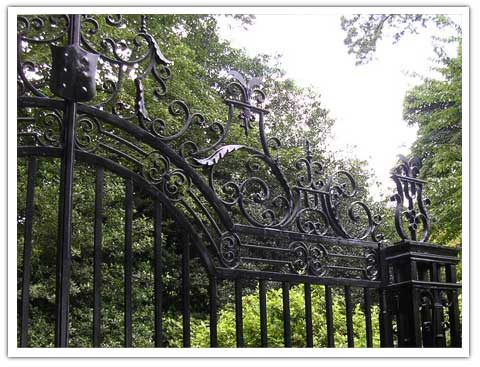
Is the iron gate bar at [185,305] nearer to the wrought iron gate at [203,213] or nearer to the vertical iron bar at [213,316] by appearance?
the wrought iron gate at [203,213]

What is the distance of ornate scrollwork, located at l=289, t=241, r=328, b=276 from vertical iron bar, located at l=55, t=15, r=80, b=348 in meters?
Answer: 1.22

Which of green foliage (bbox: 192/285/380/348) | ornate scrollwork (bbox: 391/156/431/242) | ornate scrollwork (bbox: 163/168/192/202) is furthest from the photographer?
green foliage (bbox: 192/285/380/348)

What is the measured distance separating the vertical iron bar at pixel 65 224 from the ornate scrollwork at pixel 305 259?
1225mm

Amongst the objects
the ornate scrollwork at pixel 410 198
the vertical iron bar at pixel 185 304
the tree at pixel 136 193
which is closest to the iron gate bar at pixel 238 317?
the vertical iron bar at pixel 185 304

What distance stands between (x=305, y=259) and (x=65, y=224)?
1351 mm

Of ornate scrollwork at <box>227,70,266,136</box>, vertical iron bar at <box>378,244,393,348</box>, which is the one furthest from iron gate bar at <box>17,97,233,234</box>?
vertical iron bar at <box>378,244,393,348</box>

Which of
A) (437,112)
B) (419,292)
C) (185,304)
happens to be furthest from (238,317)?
(437,112)

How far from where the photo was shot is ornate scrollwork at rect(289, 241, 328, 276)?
3.35 meters

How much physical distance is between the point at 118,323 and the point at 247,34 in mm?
5414

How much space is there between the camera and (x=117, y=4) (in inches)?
122

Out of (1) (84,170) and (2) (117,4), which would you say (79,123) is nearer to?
(2) (117,4)

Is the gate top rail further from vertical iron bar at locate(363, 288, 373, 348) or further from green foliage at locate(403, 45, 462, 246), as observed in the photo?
green foliage at locate(403, 45, 462, 246)
